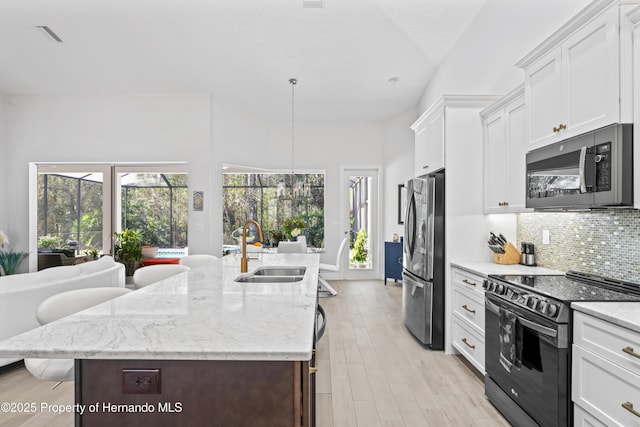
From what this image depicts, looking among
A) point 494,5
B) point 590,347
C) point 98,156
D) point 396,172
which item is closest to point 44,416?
point 590,347

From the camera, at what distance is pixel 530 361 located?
6.34 feet

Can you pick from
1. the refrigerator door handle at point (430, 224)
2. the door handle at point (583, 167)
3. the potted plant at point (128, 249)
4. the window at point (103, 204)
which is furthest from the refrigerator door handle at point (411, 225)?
the potted plant at point (128, 249)

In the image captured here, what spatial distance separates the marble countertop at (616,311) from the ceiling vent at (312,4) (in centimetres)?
332

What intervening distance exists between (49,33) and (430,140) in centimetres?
455

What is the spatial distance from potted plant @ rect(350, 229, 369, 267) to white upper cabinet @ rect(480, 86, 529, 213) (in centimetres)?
383

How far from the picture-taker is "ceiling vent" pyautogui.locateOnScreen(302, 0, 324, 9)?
349 centimetres

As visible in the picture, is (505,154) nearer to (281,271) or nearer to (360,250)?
(281,271)

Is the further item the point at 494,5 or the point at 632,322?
the point at 494,5

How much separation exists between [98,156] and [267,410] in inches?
231

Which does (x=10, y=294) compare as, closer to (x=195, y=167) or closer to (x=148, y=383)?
(x=148, y=383)

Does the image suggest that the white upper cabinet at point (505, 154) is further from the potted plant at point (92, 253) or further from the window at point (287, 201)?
the potted plant at point (92, 253)

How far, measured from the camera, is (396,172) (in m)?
6.60

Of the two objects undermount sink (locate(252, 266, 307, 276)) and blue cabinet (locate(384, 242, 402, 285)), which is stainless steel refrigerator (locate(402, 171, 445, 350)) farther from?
blue cabinet (locate(384, 242, 402, 285))

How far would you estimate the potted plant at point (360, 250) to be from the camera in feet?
23.0
